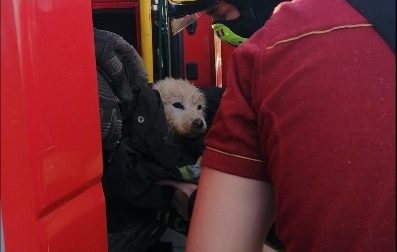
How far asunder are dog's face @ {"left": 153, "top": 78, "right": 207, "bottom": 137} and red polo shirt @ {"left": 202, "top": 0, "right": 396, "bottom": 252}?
2.20 m

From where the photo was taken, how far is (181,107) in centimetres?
331

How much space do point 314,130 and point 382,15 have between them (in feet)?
0.66

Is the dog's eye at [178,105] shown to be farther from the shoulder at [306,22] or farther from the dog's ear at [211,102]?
the shoulder at [306,22]

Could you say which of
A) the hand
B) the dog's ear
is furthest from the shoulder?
the dog's ear

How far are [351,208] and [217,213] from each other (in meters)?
0.26

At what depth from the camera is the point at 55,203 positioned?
1.33 m

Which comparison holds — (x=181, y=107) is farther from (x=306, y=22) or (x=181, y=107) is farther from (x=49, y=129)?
(x=306, y=22)

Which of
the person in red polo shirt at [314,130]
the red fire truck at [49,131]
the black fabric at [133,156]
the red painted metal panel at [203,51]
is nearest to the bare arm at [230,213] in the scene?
the person in red polo shirt at [314,130]

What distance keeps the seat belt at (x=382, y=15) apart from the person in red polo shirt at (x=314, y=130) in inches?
0.5

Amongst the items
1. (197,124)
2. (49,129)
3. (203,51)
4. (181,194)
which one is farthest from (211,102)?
(49,129)

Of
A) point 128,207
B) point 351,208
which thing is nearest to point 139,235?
point 128,207

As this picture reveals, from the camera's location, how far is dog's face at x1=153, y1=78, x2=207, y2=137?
10.4ft

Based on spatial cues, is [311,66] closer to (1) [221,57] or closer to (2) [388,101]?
(2) [388,101]

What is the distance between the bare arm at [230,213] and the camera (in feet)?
3.31
